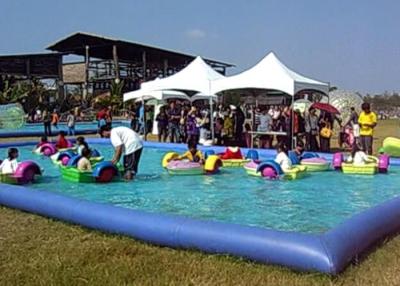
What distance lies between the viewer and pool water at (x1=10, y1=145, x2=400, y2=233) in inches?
276

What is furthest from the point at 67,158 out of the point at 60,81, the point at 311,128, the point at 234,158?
the point at 60,81

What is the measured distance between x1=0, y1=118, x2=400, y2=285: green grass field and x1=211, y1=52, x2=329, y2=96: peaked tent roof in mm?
8686

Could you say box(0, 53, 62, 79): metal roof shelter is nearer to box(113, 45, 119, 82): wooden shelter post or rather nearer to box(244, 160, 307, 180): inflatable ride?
box(113, 45, 119, 82): wooden shelter post

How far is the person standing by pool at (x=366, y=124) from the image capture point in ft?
40.0

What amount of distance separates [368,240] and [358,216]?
347 millimetres

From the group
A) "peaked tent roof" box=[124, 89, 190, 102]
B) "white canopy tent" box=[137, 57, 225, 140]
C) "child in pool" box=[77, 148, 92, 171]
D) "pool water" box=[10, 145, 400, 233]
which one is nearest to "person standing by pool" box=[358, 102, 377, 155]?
"pool water" box=[10, 145, 400, 233]

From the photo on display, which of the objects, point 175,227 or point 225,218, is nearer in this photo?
point 175,227

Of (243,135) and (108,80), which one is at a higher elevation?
(108,80)

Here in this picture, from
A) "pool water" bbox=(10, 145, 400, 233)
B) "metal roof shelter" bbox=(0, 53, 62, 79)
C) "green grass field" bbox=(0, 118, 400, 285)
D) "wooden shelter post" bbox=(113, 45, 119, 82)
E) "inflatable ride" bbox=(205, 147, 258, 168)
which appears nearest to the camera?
"green grass field" bbox=(0, 118, 400, 285)

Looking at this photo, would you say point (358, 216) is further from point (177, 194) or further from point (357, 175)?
point (357, 175)

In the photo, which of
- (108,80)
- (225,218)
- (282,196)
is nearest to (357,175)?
(282,196)

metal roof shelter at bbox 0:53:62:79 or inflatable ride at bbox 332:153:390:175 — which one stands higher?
metal roof shelter at bbox 0:53:62:79

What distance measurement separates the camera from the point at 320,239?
4629 mm

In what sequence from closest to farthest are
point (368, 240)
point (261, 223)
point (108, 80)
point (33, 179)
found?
point (368, 240) → point (261, 223) → point (33, 179) → point (108, 80)
